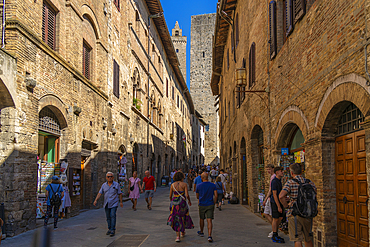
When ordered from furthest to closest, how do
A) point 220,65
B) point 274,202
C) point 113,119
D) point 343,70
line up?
1. point 220,65
2. point 113,119
3. point 274,202
4. point 343,70

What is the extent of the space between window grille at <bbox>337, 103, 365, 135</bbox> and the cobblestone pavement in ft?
9.10

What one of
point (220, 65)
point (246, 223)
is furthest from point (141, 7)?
point (246, 223)

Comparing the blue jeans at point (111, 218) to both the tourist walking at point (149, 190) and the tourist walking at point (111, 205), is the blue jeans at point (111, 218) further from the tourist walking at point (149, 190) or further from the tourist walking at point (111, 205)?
the tourist walking at point (149, 190)

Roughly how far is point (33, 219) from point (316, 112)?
712 cm

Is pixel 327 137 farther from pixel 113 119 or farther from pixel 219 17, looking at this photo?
pixel 219 17

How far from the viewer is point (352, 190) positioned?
222 inches

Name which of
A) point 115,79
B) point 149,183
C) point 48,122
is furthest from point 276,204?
point 115,79

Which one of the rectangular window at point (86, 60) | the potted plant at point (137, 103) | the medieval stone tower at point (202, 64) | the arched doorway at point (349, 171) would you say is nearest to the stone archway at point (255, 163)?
the arched doorway at point (349, 171)

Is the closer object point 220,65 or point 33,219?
point 33,219

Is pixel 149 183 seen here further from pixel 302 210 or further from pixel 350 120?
pixel 350 120

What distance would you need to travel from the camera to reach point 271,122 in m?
10.0

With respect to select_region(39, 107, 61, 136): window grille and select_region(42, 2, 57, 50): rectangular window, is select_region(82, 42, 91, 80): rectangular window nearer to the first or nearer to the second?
select_region(42, 2, 57, 50): rectangular window

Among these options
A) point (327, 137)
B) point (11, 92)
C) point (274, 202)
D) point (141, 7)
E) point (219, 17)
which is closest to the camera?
point (327, 137)

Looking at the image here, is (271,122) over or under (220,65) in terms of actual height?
under
